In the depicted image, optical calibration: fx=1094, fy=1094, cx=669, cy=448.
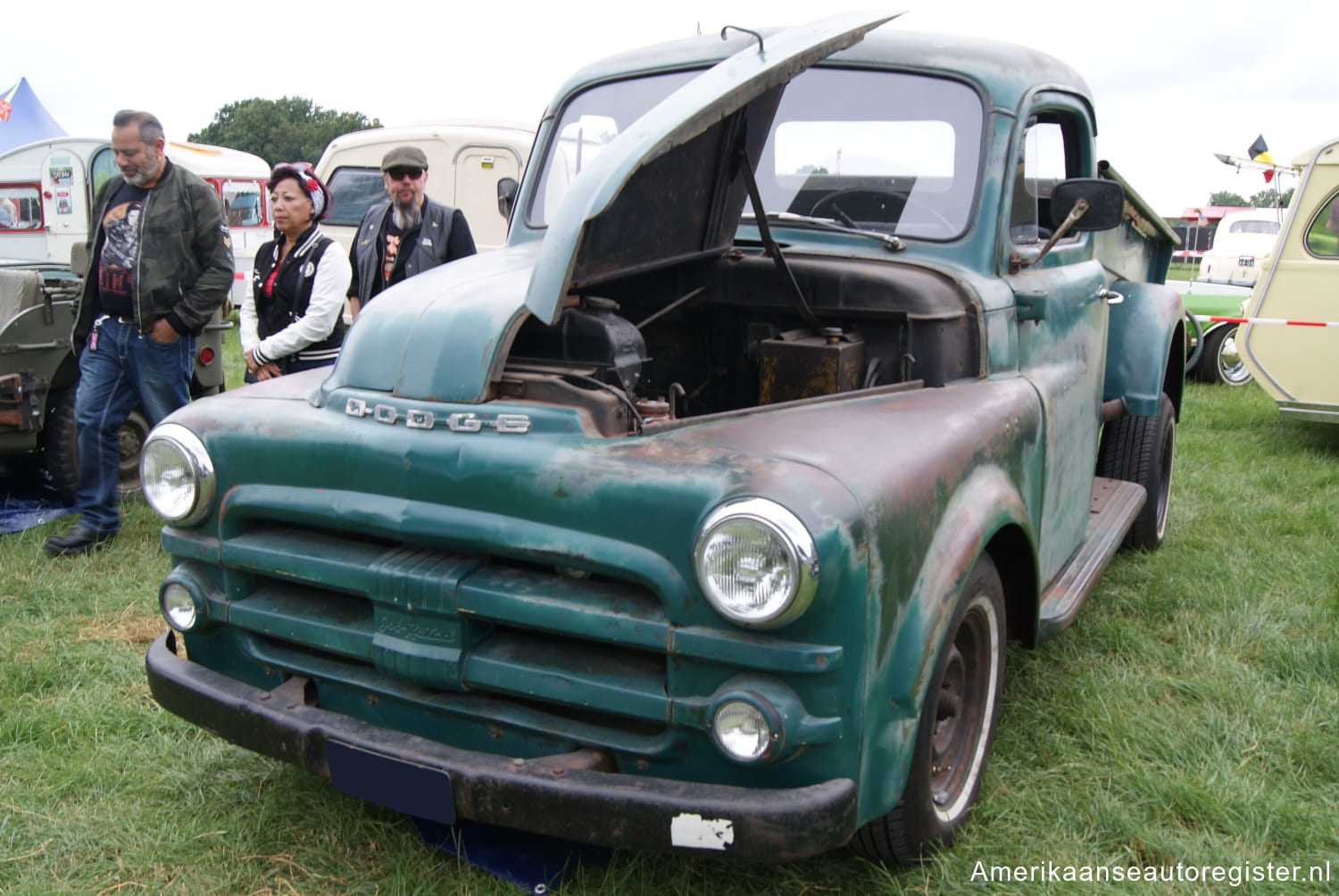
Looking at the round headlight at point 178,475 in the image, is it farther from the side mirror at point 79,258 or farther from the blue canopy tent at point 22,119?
the blue canopy tent at point 22,119

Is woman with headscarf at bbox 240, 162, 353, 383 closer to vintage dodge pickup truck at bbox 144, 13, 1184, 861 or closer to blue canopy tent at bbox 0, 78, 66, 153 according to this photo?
vintage dodge pickup truck at bbox 144, 13, 1184, 861

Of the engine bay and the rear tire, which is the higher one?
the engine bay

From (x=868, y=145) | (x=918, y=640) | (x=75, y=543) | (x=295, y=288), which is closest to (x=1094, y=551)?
(x=868, y=145)

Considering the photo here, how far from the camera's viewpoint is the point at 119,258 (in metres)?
4.68

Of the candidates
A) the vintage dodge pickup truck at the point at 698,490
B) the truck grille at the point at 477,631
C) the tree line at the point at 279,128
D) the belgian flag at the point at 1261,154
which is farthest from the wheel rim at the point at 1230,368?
the tree line at the point at 279,128

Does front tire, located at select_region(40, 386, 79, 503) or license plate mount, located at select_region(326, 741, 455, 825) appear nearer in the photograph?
license plate mount, located at select_region(326, 741, 455, 825)

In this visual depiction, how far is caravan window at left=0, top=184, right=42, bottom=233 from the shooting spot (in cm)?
1419

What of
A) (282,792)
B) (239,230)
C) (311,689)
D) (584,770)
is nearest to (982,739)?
(584,770)

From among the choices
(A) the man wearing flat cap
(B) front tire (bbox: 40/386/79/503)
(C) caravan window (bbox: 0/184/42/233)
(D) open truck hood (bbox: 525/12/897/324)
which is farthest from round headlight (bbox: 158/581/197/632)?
(C) caravan window (bbox: 0/184/42/233)

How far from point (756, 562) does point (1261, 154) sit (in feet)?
50.7

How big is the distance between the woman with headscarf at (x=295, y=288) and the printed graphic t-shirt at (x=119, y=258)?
18.9 inches

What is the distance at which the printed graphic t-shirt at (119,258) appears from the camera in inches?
184

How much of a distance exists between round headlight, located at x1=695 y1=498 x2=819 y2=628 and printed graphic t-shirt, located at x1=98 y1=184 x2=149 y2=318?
3.71 meters

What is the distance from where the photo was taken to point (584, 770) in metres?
2.11
